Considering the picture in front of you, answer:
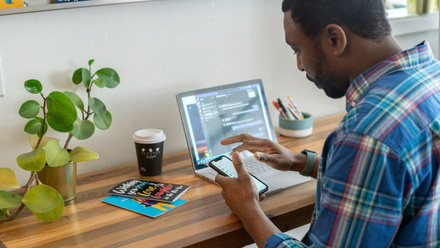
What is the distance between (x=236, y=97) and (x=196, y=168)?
0.31m

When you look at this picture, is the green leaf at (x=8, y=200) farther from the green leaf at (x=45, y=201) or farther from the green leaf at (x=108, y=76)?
the green leaf at (x=108, y=76)

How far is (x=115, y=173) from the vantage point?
1.67 metres

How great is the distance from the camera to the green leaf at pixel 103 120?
1552mm

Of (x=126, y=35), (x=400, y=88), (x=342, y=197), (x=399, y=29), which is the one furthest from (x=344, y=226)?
(x=399, y=29)

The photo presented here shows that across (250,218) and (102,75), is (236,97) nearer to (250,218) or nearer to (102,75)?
(102,75)

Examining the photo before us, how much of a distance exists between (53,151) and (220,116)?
604mm

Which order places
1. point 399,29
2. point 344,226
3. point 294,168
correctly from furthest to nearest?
1. point 399,29
2. point 294,168
3. point 344,226

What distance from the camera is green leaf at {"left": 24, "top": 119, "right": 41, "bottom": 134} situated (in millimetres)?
1458

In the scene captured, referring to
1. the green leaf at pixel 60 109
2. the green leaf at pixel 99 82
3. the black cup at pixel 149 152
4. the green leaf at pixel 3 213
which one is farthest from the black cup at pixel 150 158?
the green leaf at pixel 3 213

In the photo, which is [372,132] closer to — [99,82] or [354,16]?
[354,16]

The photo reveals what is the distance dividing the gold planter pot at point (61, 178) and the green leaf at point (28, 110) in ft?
0.48

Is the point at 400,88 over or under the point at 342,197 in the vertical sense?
over

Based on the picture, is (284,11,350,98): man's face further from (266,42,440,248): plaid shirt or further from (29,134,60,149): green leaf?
(29,134,60,149): green leaf

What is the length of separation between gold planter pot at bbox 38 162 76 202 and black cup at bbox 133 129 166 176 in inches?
8.9
